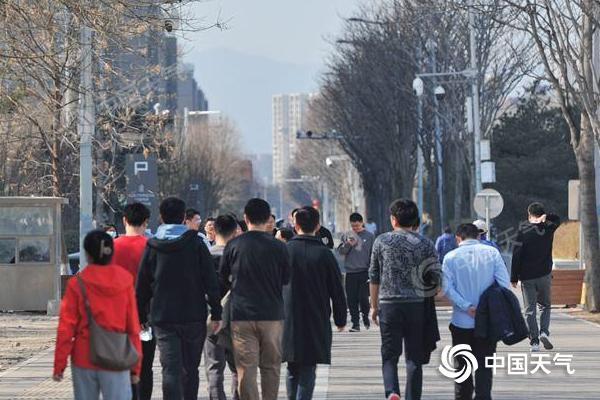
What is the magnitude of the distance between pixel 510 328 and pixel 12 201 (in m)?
17.3

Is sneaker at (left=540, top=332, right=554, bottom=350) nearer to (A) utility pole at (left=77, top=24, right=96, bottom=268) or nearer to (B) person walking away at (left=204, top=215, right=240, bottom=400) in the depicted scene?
(B) person walking away at (left=204, top=215, right=240, bottom=400)

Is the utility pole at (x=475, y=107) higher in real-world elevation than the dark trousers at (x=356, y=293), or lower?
higher

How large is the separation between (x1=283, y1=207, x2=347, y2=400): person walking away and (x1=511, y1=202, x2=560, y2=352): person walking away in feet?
20.3

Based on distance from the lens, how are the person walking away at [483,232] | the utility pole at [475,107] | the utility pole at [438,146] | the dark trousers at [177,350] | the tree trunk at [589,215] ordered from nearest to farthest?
the dark trousers at [177,350] < the person walking away at [483,232] < the tree trunk at [589,215] < the utility pole at [475,107] < the utility pole at [438,146]

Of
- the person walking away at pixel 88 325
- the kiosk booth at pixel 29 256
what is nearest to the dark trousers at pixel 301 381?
the person walking away at pixel 88 325

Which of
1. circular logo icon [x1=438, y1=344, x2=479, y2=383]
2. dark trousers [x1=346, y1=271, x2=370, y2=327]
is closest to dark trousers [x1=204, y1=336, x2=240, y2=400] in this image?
circular logo icon [x1=438, y1=344, x2=479, y2=383]

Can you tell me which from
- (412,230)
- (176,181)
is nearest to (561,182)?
(176,181)

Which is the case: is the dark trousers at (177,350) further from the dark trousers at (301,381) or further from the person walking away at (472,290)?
the person walking away at (472,290)

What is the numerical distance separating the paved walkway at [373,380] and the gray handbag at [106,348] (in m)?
4.74

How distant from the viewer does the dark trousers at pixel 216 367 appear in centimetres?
1243

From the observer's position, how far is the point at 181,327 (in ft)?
38.1

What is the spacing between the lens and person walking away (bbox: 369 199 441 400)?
40.3 ft

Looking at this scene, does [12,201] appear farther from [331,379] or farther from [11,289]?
[331,379]

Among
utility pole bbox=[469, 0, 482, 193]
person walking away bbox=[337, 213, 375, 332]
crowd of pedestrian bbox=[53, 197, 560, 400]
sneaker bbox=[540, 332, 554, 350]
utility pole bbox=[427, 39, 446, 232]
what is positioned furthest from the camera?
utility pole bbox=[427, 39, 446, 232]
